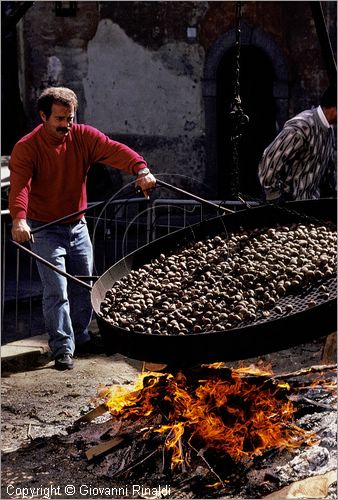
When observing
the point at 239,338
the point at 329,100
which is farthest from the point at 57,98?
the point at 239,338

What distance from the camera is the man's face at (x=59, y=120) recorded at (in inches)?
257

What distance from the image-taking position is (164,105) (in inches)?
652

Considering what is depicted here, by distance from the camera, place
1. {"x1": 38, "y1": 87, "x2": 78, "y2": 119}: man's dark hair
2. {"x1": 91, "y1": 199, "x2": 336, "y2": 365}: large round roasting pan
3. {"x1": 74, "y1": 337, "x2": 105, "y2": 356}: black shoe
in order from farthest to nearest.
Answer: {"x1": 74, "y1": 337, "x2": 105, "y2": 356}: black shoe < {"x1": 38, "y1": 87, "x2": 78, "y2": 119}: man's dark hair < {"x1": 91, "y1": 199, "x2": 336, "y2": 365}: large round roasting pan

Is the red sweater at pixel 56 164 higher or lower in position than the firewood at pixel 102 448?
higher

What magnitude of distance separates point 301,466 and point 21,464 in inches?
66.0

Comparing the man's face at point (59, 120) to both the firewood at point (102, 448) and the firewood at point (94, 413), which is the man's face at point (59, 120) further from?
the firewood at point (102, 448)

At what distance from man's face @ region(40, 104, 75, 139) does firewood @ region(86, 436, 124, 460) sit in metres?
2.30

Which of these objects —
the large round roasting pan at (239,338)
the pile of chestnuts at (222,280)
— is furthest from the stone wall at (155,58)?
the large round roasting pan at (239,338)

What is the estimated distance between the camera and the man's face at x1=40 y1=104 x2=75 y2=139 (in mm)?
6516

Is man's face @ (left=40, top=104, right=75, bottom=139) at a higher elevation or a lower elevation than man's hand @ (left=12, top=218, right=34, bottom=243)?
higher

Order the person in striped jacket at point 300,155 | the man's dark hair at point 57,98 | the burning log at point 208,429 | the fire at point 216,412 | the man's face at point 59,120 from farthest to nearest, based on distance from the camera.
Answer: the person in striped jacket at point 300,155, the man's face at point 59,120, the man's dark hair at point 57,98, the fire at point 216,412, the burning log at point 208,429

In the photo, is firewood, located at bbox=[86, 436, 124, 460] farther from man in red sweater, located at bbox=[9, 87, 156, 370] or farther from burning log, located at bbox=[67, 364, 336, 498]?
man in red sweater, located at bbox=[9, 87, 156, 370]

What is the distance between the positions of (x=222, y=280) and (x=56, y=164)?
6.71ft

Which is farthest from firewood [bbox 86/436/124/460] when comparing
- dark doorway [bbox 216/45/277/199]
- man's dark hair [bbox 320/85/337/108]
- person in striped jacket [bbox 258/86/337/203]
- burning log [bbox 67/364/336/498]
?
dark doorway [bbox 216/45/277/199]
